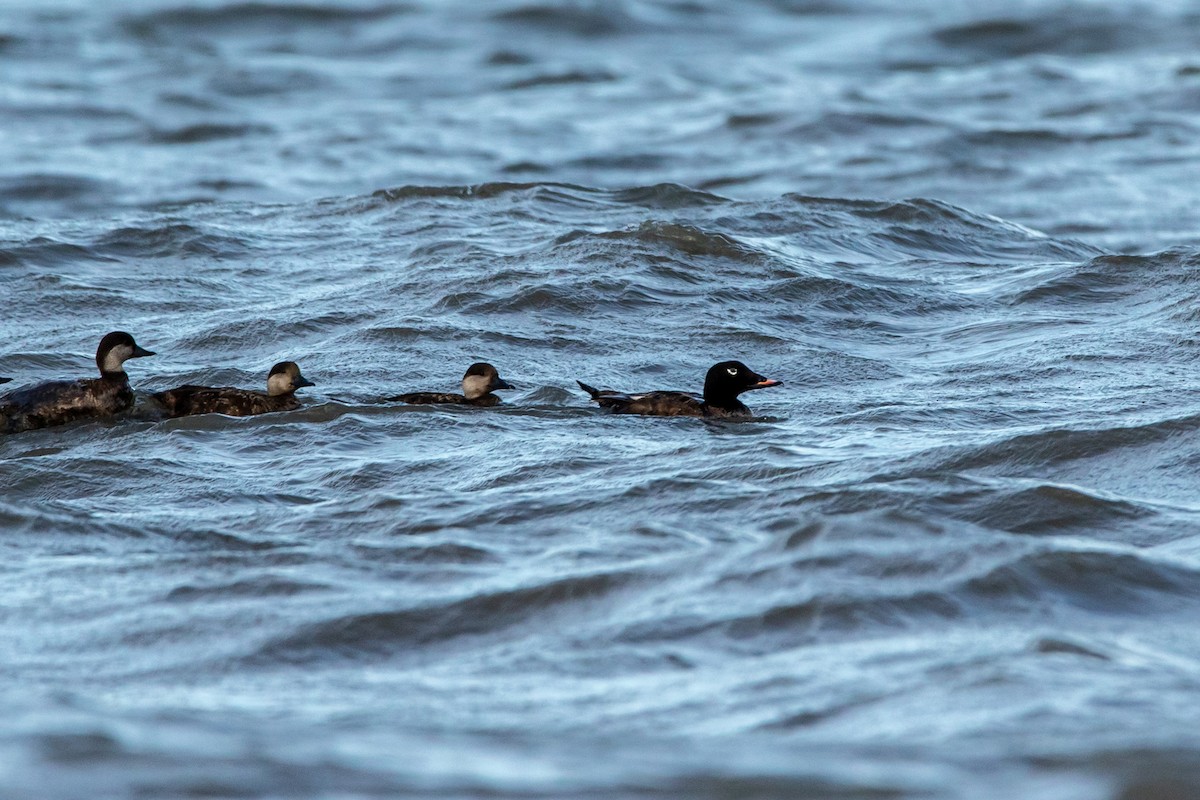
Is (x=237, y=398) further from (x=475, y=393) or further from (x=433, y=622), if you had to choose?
(x=433, y=622)

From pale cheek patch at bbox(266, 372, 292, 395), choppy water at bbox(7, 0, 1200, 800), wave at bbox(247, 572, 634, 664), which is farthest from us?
pale cheek patch at bbox(266, 372, 292, 395)

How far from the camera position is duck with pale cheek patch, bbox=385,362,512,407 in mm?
9508

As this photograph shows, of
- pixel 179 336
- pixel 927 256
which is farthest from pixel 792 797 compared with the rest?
pixel 927 256

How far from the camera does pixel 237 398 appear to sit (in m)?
9.31

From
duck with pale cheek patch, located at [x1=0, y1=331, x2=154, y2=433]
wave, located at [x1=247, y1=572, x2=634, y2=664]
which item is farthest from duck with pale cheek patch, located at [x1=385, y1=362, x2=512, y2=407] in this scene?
wave, located at [x1=247, y1=572, x2=634, y2=664]

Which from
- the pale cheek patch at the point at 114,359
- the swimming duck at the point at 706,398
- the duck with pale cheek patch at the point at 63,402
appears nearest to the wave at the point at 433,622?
the swimming duck at the point at 706,398

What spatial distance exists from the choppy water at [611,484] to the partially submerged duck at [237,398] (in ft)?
0.66

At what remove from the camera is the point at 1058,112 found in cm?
2134

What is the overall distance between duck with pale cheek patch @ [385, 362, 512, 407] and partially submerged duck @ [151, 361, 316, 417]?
0.54 metres

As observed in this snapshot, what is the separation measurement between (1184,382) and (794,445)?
237 centimetres

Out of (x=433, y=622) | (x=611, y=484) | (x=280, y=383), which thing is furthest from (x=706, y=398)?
(x=433, y=622)

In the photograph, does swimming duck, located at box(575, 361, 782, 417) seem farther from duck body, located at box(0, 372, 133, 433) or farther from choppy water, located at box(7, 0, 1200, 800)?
duck body, located at box(0, 372, 133, 433)

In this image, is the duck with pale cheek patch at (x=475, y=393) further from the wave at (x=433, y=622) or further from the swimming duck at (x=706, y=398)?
the wave at (x=433, y=622)

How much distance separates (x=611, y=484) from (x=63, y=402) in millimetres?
3129
